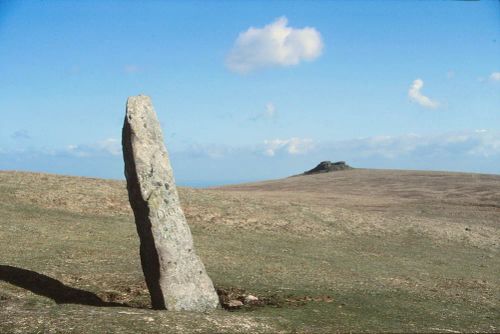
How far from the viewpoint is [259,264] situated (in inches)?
967

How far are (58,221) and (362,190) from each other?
58.9 m

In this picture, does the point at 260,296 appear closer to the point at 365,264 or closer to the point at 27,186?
the point at 365,264

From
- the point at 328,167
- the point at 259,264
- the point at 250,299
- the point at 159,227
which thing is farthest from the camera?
the point at 328,167

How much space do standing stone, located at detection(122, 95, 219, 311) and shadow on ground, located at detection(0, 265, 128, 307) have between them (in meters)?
2.00

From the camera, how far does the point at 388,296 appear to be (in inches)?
771

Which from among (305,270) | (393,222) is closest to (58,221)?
(305,270)

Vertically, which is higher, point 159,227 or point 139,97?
point 139,97

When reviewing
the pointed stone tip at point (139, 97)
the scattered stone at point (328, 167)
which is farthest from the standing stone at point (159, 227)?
the scattered stone at point (328, 167)

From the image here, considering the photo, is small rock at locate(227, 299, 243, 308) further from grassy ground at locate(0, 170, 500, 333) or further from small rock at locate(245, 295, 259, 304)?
grassy ground at locate(0, 170, 500, 333)

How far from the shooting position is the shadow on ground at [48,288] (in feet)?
53.1

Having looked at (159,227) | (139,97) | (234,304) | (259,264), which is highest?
(139,97)

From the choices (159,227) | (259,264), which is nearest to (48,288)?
(159,227)

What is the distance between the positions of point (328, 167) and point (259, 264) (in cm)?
10321

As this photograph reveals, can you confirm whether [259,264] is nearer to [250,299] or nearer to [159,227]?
[250,299]
